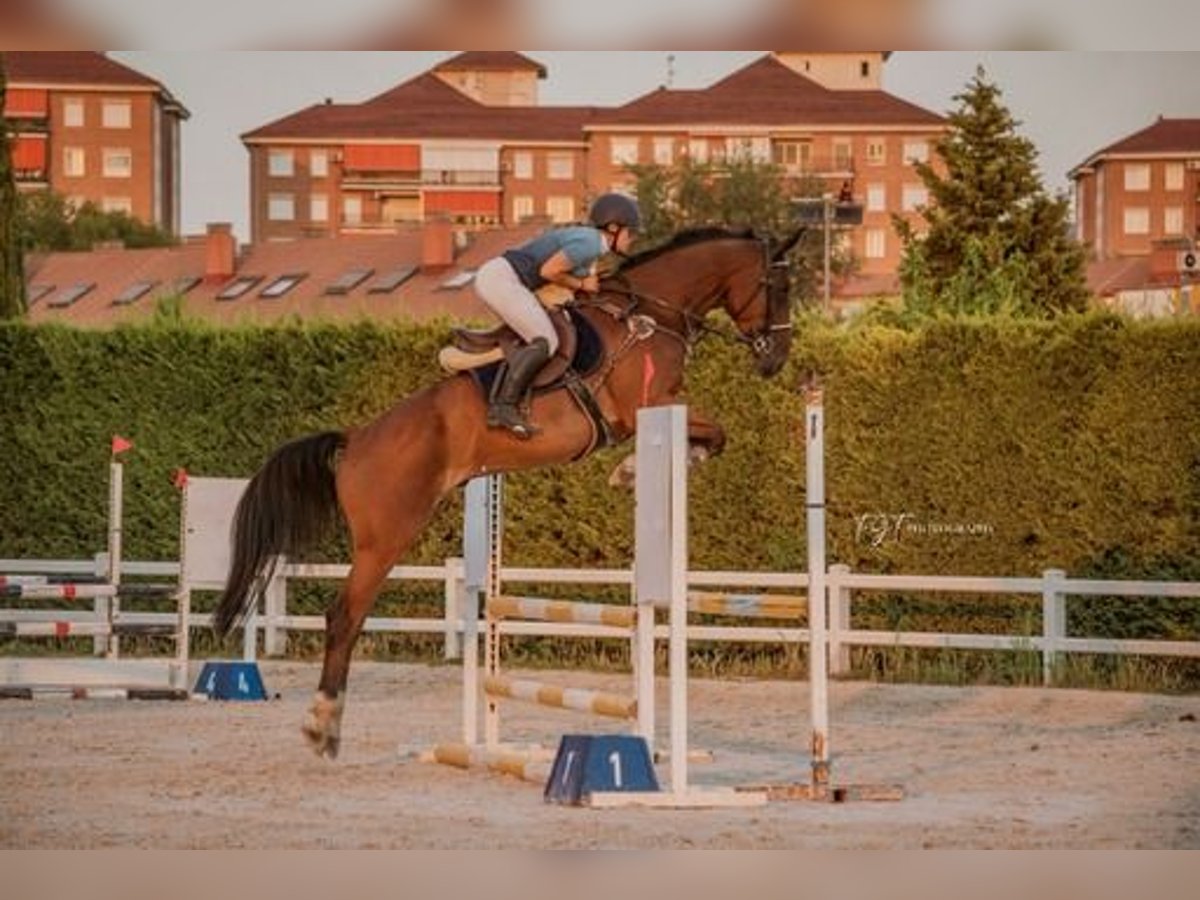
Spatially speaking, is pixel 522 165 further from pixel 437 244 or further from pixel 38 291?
pixel 38 291

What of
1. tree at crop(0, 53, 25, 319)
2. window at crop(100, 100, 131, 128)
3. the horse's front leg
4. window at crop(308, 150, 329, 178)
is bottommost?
the horse's front leg

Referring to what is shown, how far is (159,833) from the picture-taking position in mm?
7578

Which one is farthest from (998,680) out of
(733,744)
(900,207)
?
(900,207)

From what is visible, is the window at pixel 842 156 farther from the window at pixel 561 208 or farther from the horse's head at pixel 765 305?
the horse's head at pixel 765 305

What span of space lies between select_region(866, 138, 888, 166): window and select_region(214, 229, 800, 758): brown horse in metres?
26.8

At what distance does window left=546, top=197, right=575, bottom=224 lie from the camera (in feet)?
138

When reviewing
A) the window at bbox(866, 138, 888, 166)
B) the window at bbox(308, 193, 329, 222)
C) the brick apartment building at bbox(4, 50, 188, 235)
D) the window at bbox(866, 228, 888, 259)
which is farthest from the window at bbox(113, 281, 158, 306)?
the window at bbox(866, 228, 888, 259)

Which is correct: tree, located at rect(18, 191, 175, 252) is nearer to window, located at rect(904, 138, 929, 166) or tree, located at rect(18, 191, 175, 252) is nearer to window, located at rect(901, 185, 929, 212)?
window, located at rect(901, 185, 929, 212)

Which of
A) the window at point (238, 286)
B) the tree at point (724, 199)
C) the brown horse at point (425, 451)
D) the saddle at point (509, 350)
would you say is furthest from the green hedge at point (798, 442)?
the tree at point (724, 199)

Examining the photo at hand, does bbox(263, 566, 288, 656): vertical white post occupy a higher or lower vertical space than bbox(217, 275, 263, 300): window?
lower

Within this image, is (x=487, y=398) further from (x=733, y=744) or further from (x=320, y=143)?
(x=320, y=143)

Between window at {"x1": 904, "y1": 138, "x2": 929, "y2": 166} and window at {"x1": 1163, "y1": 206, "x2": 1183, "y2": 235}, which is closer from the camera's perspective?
window at {"x1": 1163, "y1": 206, "x2": 1183, "y2": 235}

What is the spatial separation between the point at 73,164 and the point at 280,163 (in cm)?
644

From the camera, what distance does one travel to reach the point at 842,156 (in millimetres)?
38344
